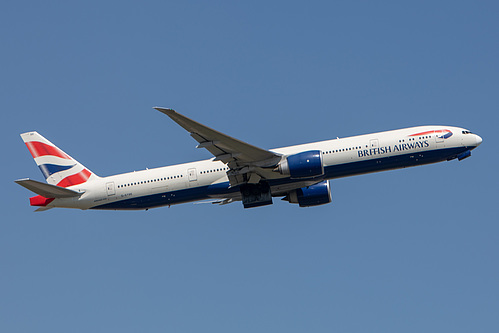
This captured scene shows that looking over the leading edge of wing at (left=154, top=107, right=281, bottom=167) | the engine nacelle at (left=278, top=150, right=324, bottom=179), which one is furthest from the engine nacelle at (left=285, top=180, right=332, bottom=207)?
the leading edge of wing at (left=154, top=107, right=281, bottom=167)

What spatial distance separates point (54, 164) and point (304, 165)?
20.2 m

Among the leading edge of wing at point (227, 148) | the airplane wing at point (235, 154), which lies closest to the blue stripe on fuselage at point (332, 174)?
the airplane wing at point (235, 154)

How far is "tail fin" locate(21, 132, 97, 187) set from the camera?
54.2 meters

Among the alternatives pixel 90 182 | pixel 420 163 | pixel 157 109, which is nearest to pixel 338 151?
pixel 420 163

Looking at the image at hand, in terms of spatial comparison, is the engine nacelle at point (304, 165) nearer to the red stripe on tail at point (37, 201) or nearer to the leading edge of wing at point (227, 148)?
the leading edge of wing at point (227, 148)

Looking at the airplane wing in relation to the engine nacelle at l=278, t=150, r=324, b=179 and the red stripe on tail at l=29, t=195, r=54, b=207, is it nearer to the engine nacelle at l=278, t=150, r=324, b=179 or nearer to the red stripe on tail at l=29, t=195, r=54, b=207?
the engine nacelle at l=278, t=150, r=324, b=179

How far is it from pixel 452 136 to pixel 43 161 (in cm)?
3094

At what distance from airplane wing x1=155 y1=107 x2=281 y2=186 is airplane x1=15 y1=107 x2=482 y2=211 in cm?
7

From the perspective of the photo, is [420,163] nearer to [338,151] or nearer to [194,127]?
[338,151]

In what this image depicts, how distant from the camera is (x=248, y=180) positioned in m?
50.4

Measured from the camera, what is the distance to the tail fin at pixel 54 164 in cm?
5422

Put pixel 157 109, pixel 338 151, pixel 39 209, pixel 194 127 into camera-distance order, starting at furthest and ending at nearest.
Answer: pixel 39 209
pixel 338 151
pixel 194 127
pixel 157 109

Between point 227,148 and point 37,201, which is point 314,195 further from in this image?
point 37,201

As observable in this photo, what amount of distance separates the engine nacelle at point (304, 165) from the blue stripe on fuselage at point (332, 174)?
155cm
